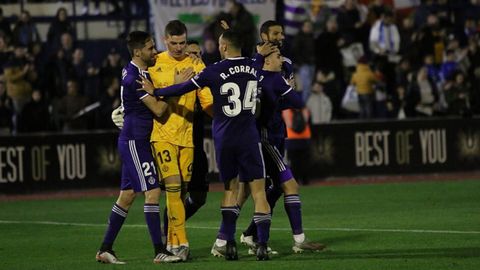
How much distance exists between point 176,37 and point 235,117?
1.02 m

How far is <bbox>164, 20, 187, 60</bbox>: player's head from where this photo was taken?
1291 centimetres

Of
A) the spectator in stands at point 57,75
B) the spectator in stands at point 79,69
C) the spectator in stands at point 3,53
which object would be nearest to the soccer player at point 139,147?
the spectator in stands at point 57,75

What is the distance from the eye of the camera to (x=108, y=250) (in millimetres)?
13062

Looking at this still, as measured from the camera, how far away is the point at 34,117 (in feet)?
83.5

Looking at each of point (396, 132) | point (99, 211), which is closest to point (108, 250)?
point (99, 211)

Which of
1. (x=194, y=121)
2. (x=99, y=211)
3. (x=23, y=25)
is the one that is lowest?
(x=99, y=211)

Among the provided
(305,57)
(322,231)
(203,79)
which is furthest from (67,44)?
(203,79)

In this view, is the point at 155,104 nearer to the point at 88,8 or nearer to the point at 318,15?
the point at 318,15

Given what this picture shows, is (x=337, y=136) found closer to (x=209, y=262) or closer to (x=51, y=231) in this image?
(x=51, y=231)

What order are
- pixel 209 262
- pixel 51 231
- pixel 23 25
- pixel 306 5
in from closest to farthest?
pixel 209 262, pixel 51 231, pixel 23 25, pixel 306 5

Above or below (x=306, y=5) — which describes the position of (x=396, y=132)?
below

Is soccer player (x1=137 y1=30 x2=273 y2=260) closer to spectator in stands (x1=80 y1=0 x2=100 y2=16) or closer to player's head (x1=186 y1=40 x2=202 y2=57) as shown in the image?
player's head (x1=186 y1=40 x2=202 y2=57)

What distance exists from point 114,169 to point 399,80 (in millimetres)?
7195

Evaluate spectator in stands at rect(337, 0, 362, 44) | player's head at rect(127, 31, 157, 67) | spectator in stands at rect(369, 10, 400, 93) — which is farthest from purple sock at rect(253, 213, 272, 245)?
spectator in stands at rect(337, 0, 362, 44)
